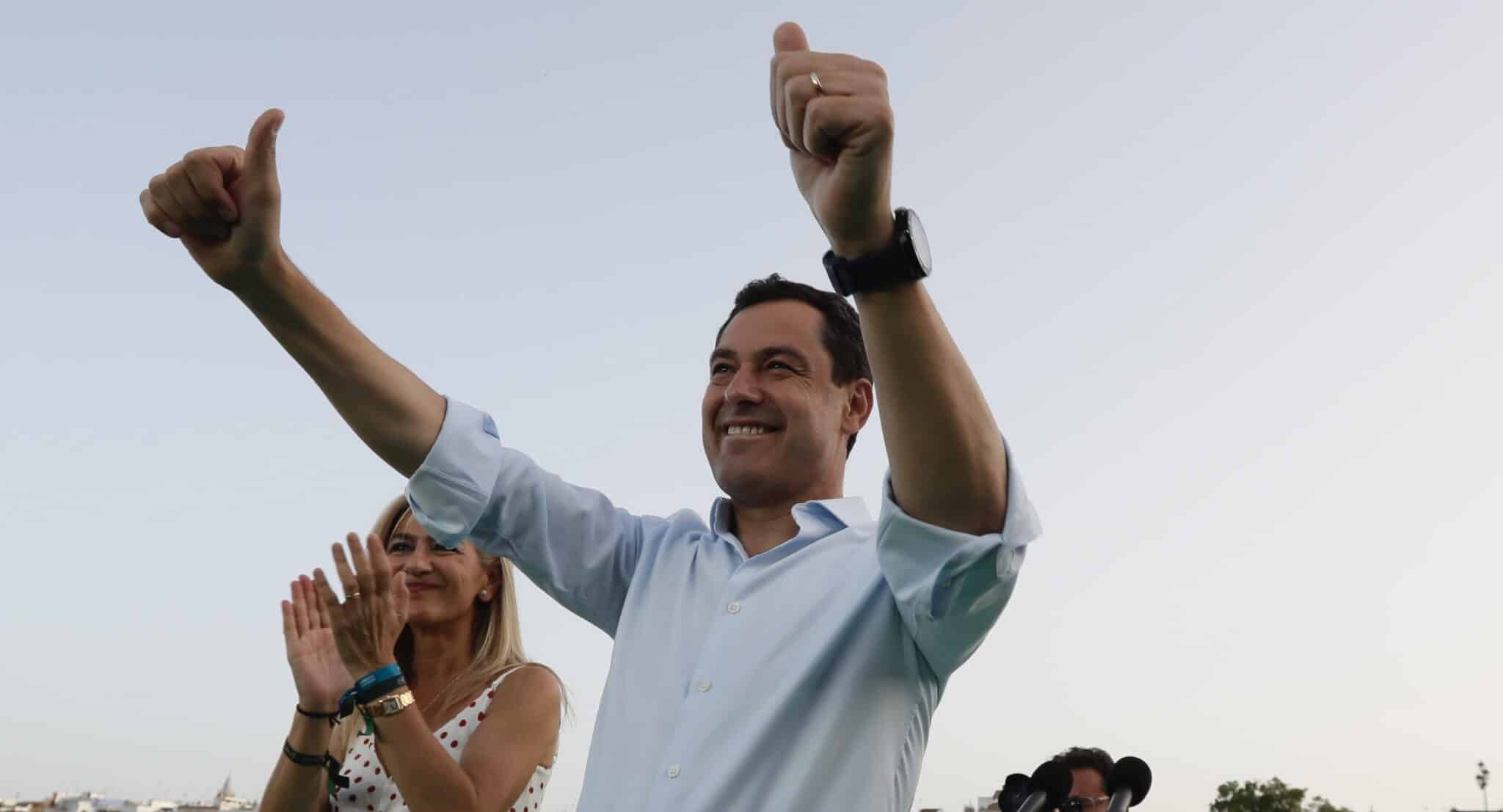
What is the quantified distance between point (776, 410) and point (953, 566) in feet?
3.03

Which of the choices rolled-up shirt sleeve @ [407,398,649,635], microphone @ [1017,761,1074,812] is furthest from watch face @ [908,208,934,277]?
microphone @ [1017,761,1074,812]

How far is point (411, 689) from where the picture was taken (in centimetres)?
471

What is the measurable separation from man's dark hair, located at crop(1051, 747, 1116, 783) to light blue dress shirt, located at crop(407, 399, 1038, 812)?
625 centimetres

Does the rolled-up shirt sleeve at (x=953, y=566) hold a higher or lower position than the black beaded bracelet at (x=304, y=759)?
higher

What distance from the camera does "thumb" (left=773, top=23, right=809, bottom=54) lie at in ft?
6.64

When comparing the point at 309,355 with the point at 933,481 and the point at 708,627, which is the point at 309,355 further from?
the point at 933,481

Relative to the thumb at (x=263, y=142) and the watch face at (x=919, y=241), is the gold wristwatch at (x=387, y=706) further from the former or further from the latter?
the watch face at (x=919, y=241)

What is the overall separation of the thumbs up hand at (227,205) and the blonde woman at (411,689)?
123cm

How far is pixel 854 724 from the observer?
7.97 ft

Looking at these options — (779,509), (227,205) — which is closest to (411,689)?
(779,509)

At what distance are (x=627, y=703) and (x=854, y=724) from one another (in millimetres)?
511

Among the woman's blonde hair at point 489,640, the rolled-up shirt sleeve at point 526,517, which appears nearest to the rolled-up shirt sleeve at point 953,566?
the rolled-up shirt sleeve at point 526,517

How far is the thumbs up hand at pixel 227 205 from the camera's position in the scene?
238cm

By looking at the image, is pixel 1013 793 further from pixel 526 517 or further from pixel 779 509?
pixel 526 517
